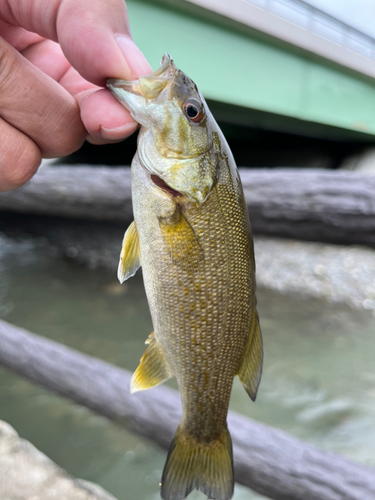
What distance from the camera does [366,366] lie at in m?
2.13

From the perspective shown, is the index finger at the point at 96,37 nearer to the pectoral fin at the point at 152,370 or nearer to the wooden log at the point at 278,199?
the pectoral fin at the point at 152,370

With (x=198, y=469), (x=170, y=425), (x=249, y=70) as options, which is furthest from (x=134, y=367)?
(x=249, y=70)

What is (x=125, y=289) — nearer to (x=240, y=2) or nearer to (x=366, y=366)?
(x=366, y=366)

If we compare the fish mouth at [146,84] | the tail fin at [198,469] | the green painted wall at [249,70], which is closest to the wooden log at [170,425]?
the tail fin at [198,469]

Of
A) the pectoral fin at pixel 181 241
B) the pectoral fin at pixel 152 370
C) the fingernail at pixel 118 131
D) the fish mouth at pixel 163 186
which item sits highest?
the fingernail at pixel 118 131

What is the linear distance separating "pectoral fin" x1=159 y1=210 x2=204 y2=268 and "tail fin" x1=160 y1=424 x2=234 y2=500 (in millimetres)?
344

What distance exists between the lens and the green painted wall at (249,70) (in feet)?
7.88

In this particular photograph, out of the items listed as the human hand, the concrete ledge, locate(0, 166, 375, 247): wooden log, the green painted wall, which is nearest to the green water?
the concrete ledge

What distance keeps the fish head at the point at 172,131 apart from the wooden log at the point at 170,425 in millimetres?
882

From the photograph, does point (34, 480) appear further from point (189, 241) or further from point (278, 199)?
point (278, 199)

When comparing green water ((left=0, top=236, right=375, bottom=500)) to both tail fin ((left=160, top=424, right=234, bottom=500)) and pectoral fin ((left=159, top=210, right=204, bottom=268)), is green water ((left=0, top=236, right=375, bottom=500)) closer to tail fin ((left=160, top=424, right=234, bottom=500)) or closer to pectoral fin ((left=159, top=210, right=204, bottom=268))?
tail fin ((left=160, top=424, right=234, bottom=500))

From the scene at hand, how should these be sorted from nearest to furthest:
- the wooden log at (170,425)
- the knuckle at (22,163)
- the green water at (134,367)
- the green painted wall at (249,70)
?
the knuckle at (22,163) → the wooden log at (170,425) → the green water at (134,367) → the green painted wall at (249,70)

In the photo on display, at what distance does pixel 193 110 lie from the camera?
63 cm

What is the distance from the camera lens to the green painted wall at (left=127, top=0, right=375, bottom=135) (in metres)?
2.40
